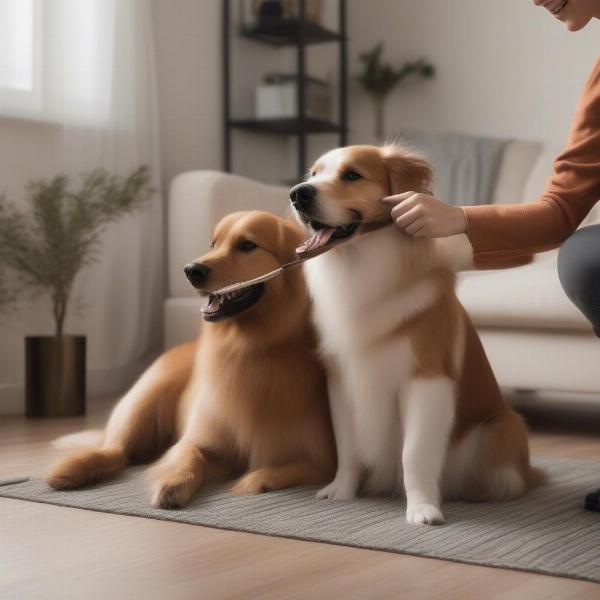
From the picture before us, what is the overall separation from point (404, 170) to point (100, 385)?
250 centimetres

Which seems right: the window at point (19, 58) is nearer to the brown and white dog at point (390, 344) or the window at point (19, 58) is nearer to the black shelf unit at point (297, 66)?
the black shelf unit at point (297, 66)

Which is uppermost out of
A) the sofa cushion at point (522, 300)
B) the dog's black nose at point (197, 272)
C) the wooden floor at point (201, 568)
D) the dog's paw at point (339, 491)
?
the dog's black nose at point (197, 272)

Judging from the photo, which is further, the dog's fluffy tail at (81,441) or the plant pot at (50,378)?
the plant pot at (50,378)

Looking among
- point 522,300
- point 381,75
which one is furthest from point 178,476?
point 381,75

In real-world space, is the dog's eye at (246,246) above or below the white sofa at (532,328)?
above

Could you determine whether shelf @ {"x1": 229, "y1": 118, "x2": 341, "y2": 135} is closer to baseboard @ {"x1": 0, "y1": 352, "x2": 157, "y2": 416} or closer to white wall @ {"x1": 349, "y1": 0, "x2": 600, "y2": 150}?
white wall @ {"x1": 349, "y1": 0, "x2": 600, "y2": 150}

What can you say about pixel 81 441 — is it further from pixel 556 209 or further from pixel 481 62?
pixel 481 62

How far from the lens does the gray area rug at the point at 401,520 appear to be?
1511mm

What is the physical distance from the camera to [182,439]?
6.95 ft

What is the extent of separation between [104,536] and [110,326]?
245cm

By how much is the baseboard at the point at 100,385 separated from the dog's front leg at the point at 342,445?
196 cm

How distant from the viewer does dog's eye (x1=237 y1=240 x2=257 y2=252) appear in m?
2.00

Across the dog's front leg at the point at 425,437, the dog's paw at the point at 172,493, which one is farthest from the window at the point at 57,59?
the dog's front leg at the point at 425,437

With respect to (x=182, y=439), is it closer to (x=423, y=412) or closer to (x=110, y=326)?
(x=423, y=412)
